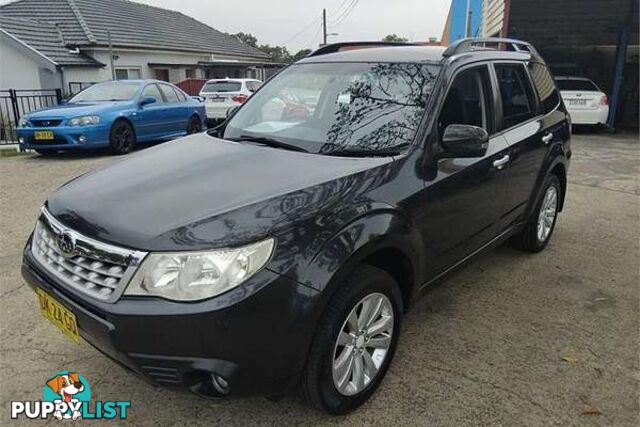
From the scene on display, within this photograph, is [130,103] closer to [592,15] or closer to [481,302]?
[481,302]

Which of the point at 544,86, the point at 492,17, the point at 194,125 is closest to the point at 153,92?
the point at 194,125

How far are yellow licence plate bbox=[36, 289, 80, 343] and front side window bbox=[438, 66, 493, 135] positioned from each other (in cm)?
208

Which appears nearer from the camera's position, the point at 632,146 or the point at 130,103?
the point at 130,103

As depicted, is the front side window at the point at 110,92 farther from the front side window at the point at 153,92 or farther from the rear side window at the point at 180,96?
the rear side window at the point at 180,96

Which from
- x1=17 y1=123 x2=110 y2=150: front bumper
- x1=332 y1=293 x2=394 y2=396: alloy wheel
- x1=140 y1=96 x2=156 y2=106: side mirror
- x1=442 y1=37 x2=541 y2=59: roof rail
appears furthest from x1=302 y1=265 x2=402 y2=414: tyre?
x1=140 y1=96 x2=156 y2=106: side mirror

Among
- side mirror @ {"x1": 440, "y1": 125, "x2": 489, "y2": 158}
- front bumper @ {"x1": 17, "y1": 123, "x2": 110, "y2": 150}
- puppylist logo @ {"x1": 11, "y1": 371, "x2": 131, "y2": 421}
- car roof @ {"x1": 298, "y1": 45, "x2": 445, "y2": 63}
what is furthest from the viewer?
front bumper @ {"x1": 17, "y1": 123, "x2": 110, "y2": 150}

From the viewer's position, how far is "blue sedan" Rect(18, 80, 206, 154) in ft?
29.4

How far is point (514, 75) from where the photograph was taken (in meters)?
4.01

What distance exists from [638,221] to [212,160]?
5.19 meters

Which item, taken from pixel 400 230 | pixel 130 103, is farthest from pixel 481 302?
pixel 130 103

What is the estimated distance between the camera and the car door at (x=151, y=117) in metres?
10.1

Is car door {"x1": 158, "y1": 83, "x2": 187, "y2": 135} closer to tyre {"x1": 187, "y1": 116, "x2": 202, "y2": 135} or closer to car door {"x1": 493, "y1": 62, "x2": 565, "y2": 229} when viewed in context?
tyre {"x1": 187, "y1": 116, "x2": 202, "y2": 135}

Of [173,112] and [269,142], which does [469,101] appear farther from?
[173,112]

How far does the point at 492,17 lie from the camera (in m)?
15.4
